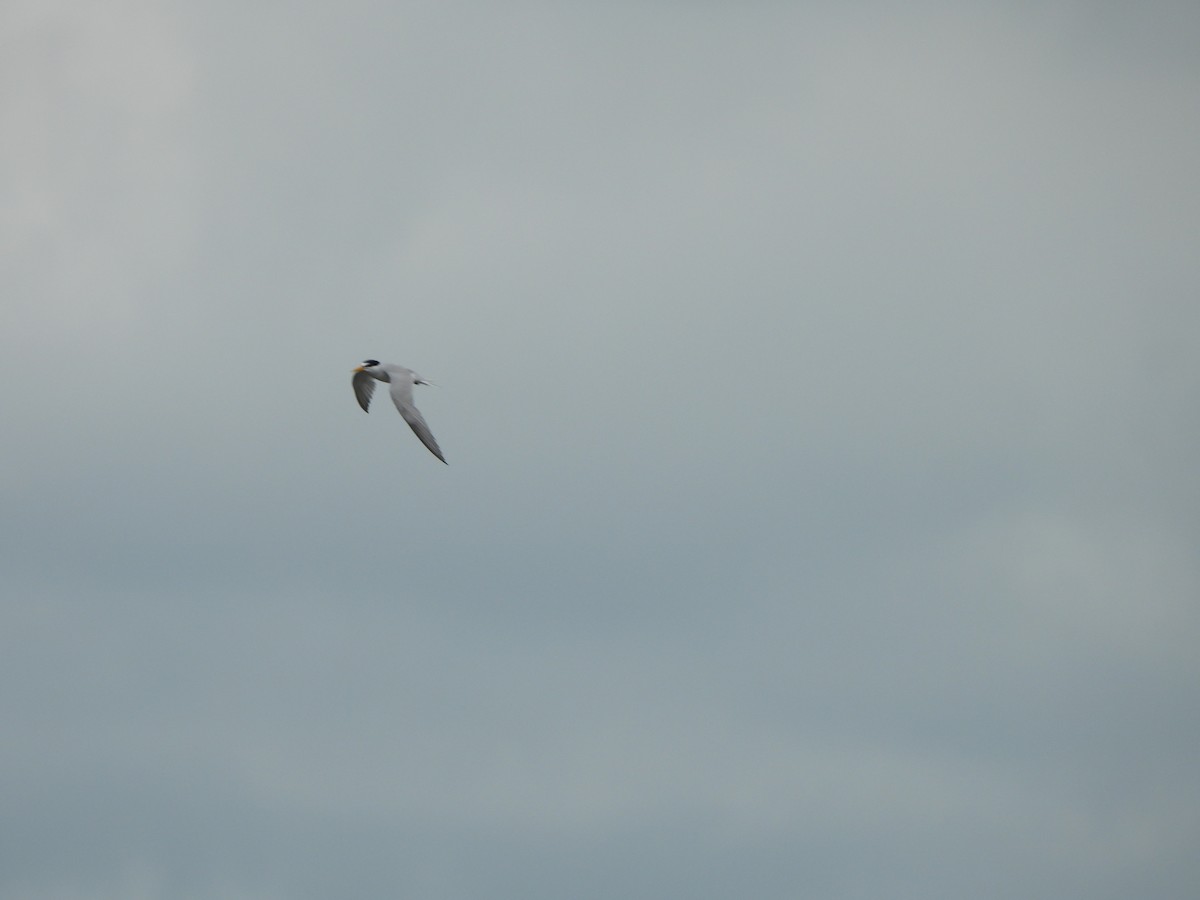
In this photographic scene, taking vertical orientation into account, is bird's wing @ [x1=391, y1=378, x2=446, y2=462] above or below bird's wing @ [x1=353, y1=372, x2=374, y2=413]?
below

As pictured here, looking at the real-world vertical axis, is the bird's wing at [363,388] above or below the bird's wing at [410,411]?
above

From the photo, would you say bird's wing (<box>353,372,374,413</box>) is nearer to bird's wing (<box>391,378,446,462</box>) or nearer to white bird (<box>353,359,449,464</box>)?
white bird (<box>353,359,449,464</box>)

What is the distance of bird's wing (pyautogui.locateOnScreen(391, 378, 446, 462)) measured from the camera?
49.0 metres

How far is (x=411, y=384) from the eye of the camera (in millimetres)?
53531

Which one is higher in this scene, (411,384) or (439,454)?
(411,384)

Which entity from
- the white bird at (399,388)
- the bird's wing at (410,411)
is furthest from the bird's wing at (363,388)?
the bird's wing at (410,411)

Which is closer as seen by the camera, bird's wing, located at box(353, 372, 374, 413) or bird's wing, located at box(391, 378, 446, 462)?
bird's wing, located at box(391, 378, 446, 462)

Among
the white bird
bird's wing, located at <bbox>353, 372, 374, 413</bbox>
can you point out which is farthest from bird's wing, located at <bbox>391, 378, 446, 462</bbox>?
bird's wing, located at <bbox>353, 372, 374, 413</bbox>

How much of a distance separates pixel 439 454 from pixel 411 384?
25.2ft

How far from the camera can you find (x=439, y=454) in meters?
46.4

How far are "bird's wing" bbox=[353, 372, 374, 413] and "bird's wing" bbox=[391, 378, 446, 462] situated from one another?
3.02 meters

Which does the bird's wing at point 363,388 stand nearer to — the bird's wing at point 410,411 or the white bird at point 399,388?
the white bird at point 399,388

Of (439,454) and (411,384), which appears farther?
(411,384)

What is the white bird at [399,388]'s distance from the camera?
49688mm
